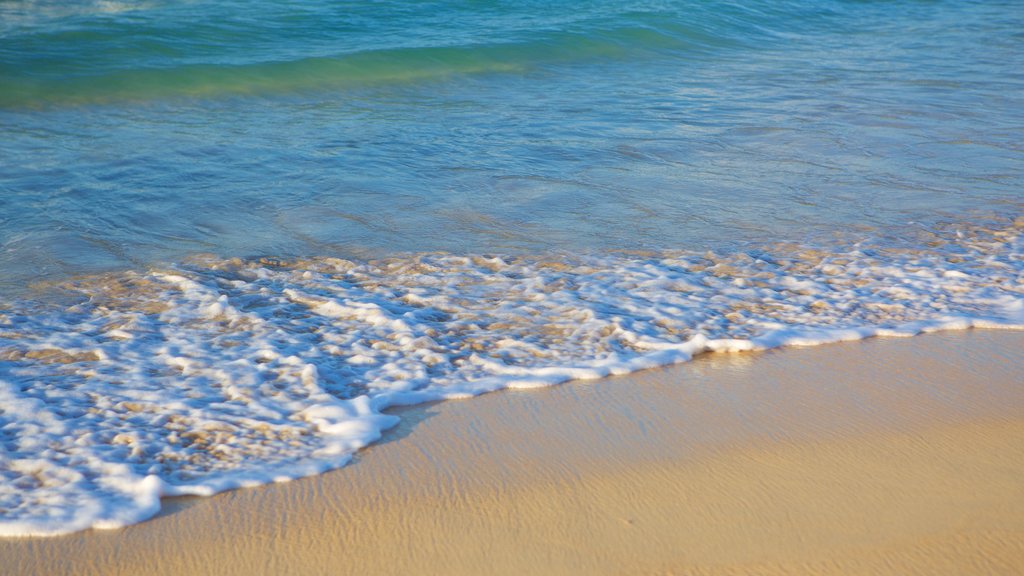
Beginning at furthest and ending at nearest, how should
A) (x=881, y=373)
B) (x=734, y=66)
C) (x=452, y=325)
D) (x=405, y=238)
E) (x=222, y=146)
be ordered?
(x=734, y=66) → (x=222, y=146) → (x=405, y=238) → (x=452, y=325) → (x=881, y=373)

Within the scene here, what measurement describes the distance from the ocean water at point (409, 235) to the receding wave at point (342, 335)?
0.02 meters

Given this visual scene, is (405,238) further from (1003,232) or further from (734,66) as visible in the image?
(734,66)

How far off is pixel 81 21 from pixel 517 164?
28.2ft

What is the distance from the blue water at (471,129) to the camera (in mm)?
5508

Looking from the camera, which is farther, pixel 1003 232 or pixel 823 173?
pixel 823 173

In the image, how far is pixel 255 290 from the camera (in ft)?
14.8

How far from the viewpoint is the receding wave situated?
119 inches

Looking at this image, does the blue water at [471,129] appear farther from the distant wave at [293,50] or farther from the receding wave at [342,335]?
the receding wave at [342,335]

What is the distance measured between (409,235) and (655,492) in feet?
9.40

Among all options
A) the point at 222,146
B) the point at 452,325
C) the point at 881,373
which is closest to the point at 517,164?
the point at 222,146

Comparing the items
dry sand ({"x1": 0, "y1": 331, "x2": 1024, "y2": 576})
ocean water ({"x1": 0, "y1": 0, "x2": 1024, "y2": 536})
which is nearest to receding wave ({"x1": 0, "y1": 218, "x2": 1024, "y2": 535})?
ocean water ({"x1": 0, "y1": 0, "x2": 1024, "y2": 536})

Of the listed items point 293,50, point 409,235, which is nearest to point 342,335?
point 409,235

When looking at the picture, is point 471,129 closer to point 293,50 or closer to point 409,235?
point 409,235

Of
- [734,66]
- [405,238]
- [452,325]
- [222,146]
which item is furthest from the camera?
[734,66]
